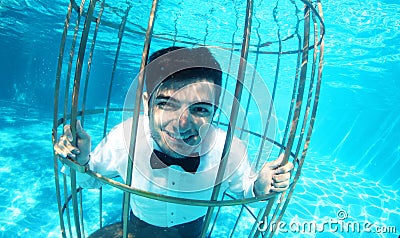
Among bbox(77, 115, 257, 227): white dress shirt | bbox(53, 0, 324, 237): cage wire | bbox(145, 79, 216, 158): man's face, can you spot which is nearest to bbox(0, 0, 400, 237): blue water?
bbox(53, 0, 324, 237): cage wire

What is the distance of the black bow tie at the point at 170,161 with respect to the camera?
193 cm

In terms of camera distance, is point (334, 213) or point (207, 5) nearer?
point (334, 213)

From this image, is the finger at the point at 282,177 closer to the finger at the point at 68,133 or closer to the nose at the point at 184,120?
the nose at the point at 184,120

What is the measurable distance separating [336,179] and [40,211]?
11862mm

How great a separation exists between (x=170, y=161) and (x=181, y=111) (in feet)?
1.83

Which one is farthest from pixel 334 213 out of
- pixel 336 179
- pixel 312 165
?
pixel 312 165

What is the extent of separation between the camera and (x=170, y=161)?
193 centimetres

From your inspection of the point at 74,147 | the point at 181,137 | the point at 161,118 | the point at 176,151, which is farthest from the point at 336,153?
the point at 74,147

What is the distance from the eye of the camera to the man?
1.57m

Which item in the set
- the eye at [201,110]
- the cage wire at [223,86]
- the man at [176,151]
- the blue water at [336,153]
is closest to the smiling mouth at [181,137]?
the man at [176,151]

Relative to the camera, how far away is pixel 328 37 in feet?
38.1

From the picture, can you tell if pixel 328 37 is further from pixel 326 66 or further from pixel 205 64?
pixel 205 64

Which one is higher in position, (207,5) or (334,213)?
(207,5)

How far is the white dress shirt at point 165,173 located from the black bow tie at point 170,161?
0.16ft
